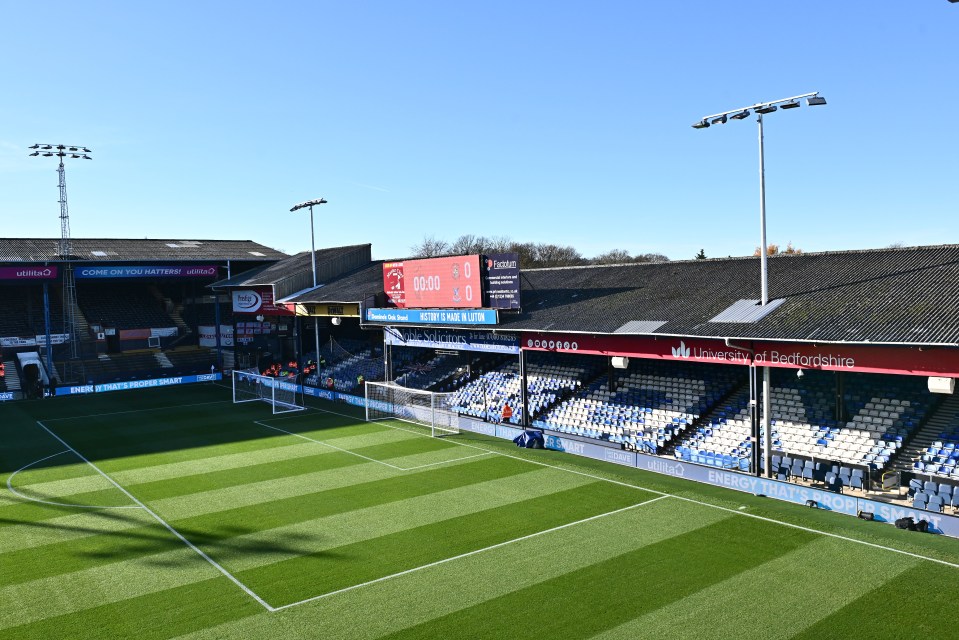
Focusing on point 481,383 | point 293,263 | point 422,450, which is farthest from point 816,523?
point 293,263

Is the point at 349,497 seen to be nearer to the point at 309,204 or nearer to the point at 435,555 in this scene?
the point at 435,555

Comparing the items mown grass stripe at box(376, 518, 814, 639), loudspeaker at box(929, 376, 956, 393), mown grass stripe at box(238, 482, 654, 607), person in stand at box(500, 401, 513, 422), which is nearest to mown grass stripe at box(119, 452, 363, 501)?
person in stand at box(500, 401, 513, 422)

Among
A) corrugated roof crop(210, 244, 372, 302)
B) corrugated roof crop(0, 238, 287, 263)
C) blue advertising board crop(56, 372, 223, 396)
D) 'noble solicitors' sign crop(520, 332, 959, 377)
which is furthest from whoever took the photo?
corrugated roof crop(0, 238, 287, 263)

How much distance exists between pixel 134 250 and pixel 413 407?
3430 centimetres

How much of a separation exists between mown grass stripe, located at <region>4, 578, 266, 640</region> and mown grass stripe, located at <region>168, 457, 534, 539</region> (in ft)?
12.1

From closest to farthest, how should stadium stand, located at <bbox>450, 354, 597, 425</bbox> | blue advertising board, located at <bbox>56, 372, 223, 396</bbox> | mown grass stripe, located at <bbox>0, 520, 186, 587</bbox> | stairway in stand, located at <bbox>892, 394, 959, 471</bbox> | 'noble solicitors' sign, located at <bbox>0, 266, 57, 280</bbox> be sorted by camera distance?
mown grass stripe, located at <bbox>0, 520, 186, 587</bbox> → stairway in stand, located at <bbox>892, 394, 959, 471</bbox> → stadium stand, located at <bbox>450, 354, 597, 425</bbox> → blue advertising board, located at <bbox>56, 372, 223, 396</bbox> → 'noble solicitors' sign, located at <bbox>0, 266, 57, 280</bbox>

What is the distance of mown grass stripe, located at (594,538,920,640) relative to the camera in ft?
40.3

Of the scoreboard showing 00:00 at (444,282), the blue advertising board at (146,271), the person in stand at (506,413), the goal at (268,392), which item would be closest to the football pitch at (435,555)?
the person in stand at (506,413)

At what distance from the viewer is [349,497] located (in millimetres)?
20922

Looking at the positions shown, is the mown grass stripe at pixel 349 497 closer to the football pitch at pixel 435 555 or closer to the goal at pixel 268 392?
the football pitch at pixel 435 555

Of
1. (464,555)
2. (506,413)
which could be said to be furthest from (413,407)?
(464,555)

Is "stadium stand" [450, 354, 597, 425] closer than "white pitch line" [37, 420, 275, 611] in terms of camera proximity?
No

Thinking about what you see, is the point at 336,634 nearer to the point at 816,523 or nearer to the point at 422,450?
the point at 816,523

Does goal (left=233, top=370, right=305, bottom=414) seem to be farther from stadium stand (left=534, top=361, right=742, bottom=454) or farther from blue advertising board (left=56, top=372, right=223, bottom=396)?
stadium stand (left=534, top=361, right=742, bottom=454)
